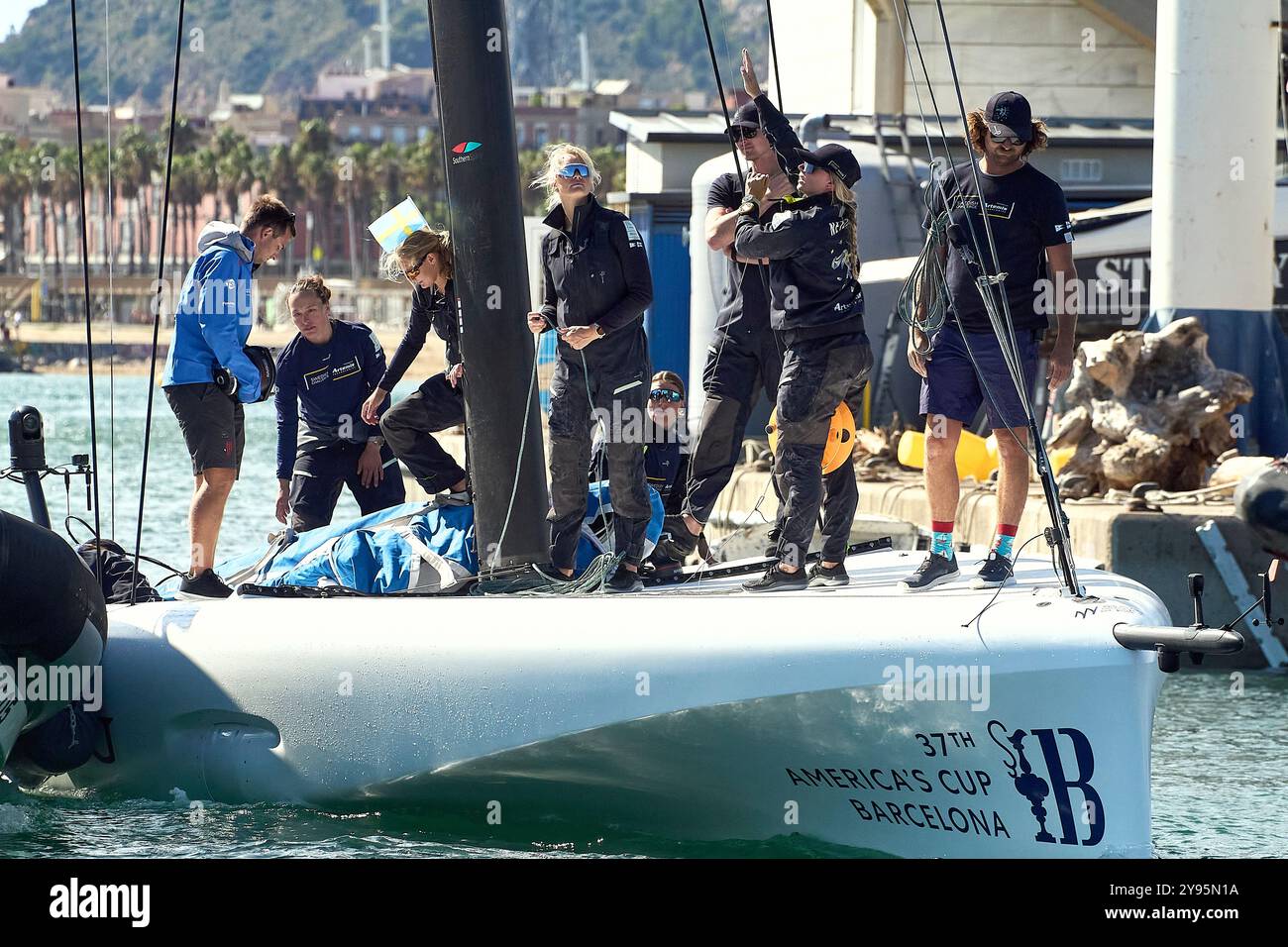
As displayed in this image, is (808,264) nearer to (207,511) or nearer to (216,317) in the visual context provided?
(216,317)

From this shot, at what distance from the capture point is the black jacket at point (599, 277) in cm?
639

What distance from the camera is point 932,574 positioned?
616cm

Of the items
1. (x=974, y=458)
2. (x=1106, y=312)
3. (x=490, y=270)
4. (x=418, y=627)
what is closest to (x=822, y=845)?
(x=418, y=627)

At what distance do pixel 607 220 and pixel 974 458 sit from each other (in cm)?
633

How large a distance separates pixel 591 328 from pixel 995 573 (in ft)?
5.21

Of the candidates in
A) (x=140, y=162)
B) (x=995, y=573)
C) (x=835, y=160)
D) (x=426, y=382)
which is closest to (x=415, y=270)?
(x=426, y=382)

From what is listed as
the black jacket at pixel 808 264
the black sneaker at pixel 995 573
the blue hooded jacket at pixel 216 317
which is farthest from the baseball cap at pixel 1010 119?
the blue hooded jacket at pixel 216 317

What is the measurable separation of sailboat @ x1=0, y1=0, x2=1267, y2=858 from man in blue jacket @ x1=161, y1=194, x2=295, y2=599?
1.39ft

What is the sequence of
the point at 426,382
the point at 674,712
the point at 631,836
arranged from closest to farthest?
the point at 674,712 < the point at 631,836 < the point at 426,382

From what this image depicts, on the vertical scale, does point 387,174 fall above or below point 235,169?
above

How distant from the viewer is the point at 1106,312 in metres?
15.1

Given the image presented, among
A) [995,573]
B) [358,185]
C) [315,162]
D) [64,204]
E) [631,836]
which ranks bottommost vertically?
[631,836]

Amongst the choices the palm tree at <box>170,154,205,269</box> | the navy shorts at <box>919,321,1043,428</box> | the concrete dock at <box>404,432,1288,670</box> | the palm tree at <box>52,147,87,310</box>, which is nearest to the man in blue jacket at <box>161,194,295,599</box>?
the navy shorts at <box>919,321,1043,428</box>

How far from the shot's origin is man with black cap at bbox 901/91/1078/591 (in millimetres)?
6105
